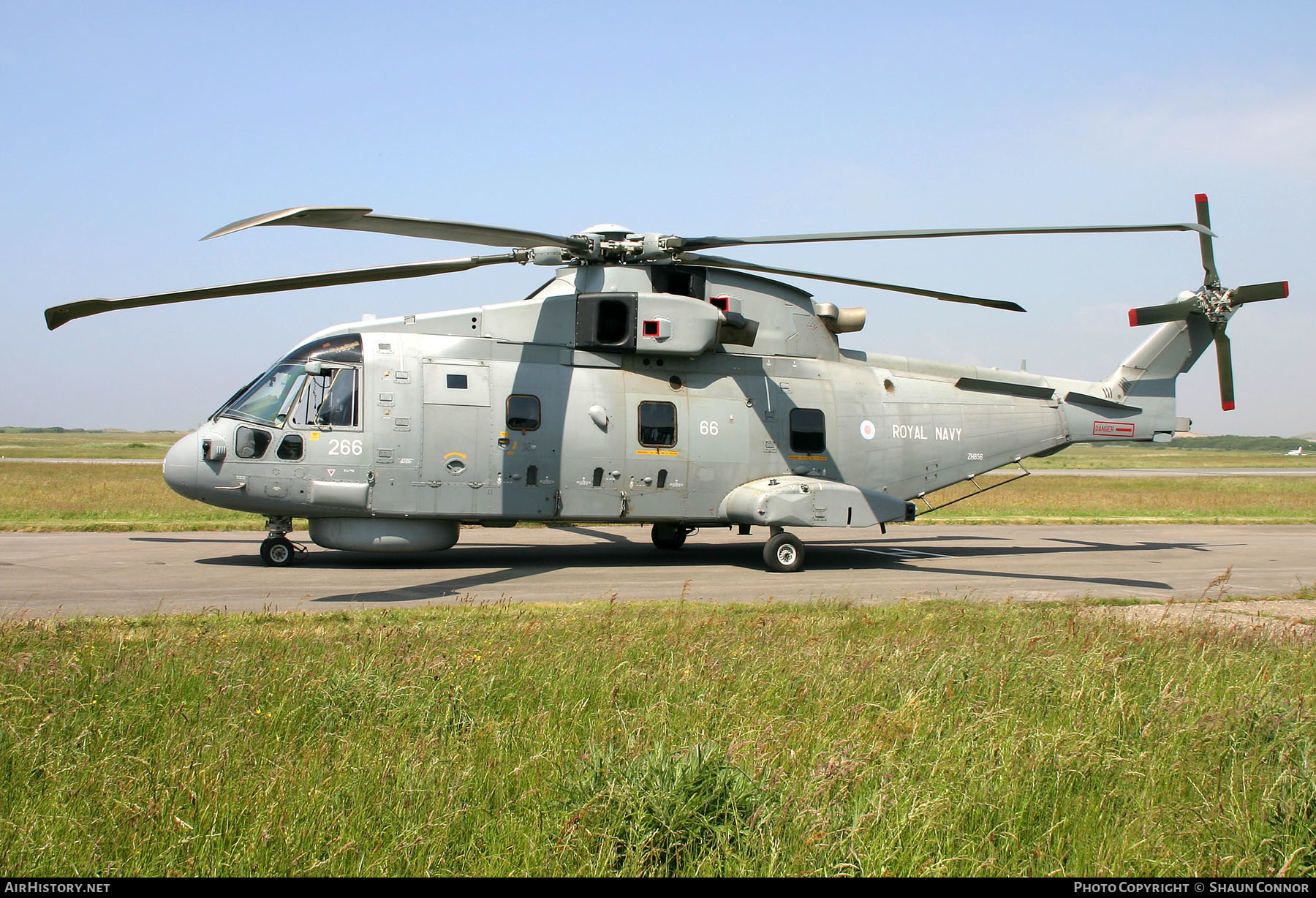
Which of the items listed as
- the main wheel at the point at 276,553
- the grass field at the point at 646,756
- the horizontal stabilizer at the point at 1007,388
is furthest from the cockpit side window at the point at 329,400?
the horizontal stabilizer at the point at 1007,388

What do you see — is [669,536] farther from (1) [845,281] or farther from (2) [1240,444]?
(2) [1240,444]

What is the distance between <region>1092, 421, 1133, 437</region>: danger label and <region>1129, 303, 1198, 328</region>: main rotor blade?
2003 millimetres

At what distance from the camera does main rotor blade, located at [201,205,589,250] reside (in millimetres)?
9195

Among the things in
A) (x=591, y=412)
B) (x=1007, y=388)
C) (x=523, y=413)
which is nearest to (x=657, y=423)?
(x=591, y=412)

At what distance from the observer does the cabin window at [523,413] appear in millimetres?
14180

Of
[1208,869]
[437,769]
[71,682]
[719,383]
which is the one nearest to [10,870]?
[437,769]

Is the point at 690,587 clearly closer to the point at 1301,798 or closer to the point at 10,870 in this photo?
the point at 1301,798

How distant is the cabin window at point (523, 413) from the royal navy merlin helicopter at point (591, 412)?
0.03 meters

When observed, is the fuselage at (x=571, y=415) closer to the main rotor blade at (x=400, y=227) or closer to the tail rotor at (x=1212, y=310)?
the main rotor blade at (x=400, y=227)

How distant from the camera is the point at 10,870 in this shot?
3.48m

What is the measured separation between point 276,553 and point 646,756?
1109cm

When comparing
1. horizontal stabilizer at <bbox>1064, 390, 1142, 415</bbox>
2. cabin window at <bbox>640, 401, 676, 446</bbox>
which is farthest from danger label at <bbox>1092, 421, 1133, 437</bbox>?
cabin window at <bbox>640, 401, 676, 446</bbox>

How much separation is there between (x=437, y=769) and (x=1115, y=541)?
19.3m

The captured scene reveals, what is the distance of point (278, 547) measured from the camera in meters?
13.9
